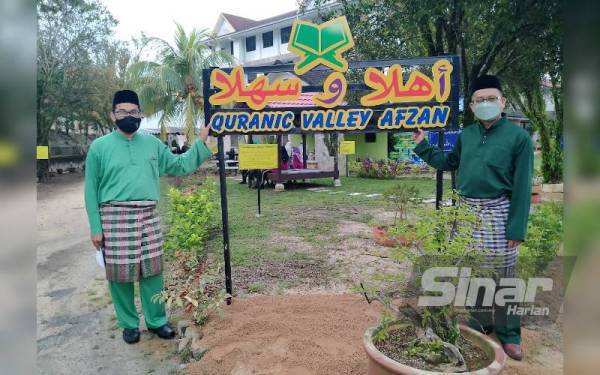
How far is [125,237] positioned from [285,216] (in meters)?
5.70

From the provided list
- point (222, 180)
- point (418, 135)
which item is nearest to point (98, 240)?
point (222, 180)

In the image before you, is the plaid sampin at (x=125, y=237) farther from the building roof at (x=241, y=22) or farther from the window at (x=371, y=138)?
the building roof at (x=241, y=22)

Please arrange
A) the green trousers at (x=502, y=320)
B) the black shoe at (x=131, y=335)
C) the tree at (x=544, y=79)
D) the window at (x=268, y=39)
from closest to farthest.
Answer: the green trousers at (x=502, y=320) < the black shoe at (x=131, y=335) < the tree at (x=544, y=79) < the window at (x=268, y=39)

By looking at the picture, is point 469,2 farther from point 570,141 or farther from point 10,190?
point 10,190

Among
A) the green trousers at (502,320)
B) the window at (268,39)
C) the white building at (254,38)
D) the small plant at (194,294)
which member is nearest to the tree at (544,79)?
the green trousers at (502,320)

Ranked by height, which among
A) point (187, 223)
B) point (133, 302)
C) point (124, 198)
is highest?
point (124, 198)

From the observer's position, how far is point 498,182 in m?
2.87

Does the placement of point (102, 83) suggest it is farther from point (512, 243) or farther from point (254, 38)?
point (512, 243)

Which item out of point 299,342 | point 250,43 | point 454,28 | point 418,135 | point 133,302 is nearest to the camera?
point 299,342

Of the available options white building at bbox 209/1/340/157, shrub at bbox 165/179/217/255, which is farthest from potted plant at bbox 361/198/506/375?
white building at bbox 209/1/340/157

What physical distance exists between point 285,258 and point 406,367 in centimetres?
384

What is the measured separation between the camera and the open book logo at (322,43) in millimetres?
3615

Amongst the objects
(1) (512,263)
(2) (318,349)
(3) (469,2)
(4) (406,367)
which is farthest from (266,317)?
(3) (469,2)

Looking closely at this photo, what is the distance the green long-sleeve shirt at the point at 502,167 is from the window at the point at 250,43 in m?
30.3
